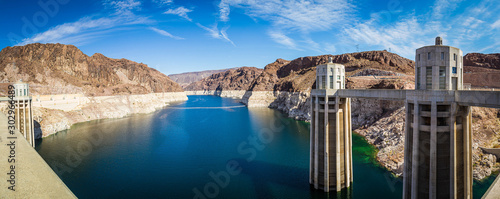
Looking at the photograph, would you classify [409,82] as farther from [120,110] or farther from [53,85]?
[53,85]

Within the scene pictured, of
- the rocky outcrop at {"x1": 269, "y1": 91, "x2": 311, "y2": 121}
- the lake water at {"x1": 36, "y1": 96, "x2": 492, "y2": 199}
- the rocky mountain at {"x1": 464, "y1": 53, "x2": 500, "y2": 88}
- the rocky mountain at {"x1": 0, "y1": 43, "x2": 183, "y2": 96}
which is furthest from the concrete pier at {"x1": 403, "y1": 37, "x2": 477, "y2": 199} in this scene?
the rocky mountain at {"x1": 0, "y1": 43, "x2": 183, "y2": 96}

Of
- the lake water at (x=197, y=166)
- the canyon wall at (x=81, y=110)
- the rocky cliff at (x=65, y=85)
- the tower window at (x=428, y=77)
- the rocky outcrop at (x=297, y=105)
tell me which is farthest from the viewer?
the rocky outcrop at (x=297, y=105)

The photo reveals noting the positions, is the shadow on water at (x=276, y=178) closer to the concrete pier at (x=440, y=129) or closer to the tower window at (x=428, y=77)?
the concrete pier at (x=440, y=129)

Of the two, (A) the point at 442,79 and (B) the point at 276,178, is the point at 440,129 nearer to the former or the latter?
(A) the point at 442,79

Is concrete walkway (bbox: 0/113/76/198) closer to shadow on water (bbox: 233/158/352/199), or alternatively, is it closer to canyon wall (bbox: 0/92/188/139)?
shadow on water (bbox: 233/158/352/199)

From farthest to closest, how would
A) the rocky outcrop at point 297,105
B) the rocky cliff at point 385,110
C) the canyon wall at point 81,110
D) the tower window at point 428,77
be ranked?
the rocky outcrop at point 297,105 → the canyon wall at point 81,110 → the rocky cliff at point 385,110 → the tower window at point 428,77

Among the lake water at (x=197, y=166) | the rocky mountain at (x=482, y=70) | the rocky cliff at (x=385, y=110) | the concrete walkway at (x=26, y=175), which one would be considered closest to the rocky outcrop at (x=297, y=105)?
the rocky cliff at (x=385, y=110)

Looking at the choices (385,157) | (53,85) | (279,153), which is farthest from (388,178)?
(53,85)
